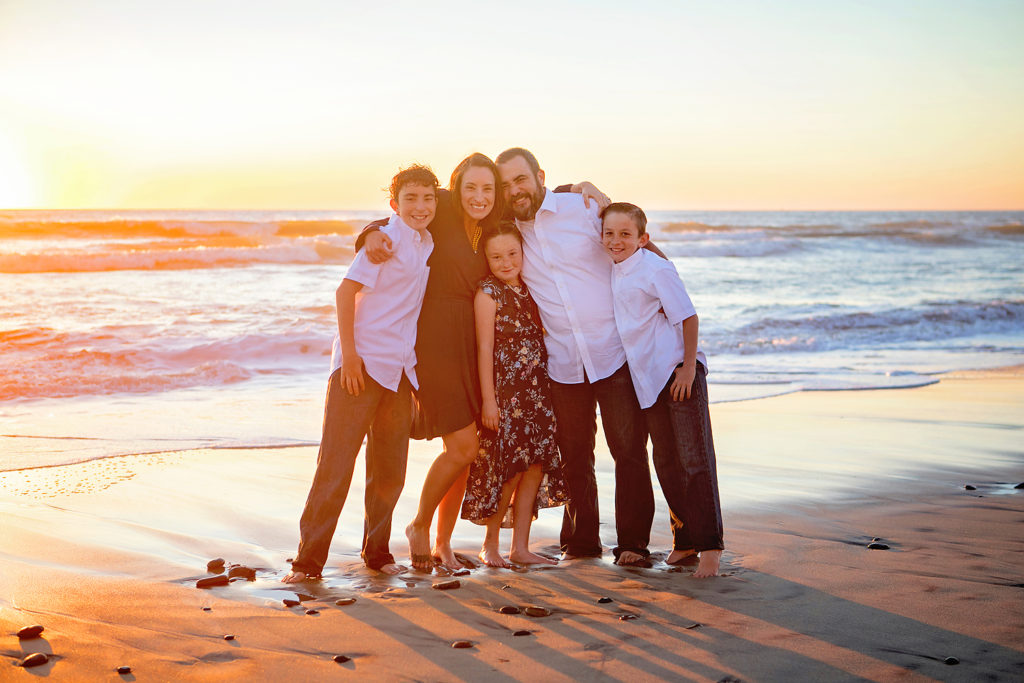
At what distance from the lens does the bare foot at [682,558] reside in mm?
3943

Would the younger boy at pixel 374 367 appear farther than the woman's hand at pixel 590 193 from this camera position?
No

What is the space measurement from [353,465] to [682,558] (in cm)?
156

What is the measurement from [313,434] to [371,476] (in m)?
2.69

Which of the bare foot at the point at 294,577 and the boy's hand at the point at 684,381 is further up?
the boy's hand at the point at 684,381

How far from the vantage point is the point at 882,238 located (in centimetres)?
3909

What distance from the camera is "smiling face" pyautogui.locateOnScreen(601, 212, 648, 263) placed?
3893 millimetres

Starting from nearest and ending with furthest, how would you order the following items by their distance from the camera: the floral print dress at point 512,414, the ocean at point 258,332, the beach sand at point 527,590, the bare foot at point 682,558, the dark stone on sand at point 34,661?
the dark stone on sand at point 34,661 → the beach sand at point 527,590 → the bare foot at point 682,558 → the floral print dress at point 512,414 → the ocean at point 258,332

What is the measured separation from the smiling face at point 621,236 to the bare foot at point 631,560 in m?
1.35

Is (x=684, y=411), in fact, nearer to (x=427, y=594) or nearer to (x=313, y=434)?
(x=427, y=594)

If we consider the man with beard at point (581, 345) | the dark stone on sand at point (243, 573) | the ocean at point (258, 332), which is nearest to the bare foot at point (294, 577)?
the dark stone on sand at point (243, 573)

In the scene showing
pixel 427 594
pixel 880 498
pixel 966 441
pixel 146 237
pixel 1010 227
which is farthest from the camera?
pixel 1010 227

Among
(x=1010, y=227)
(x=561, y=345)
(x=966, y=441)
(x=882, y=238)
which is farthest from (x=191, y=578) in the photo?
(x=1010, y=227)

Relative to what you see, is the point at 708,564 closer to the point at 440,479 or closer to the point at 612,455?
the point at 612,455

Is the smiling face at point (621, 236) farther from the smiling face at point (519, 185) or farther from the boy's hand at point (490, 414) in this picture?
the boy's hand at point (490, 414)
